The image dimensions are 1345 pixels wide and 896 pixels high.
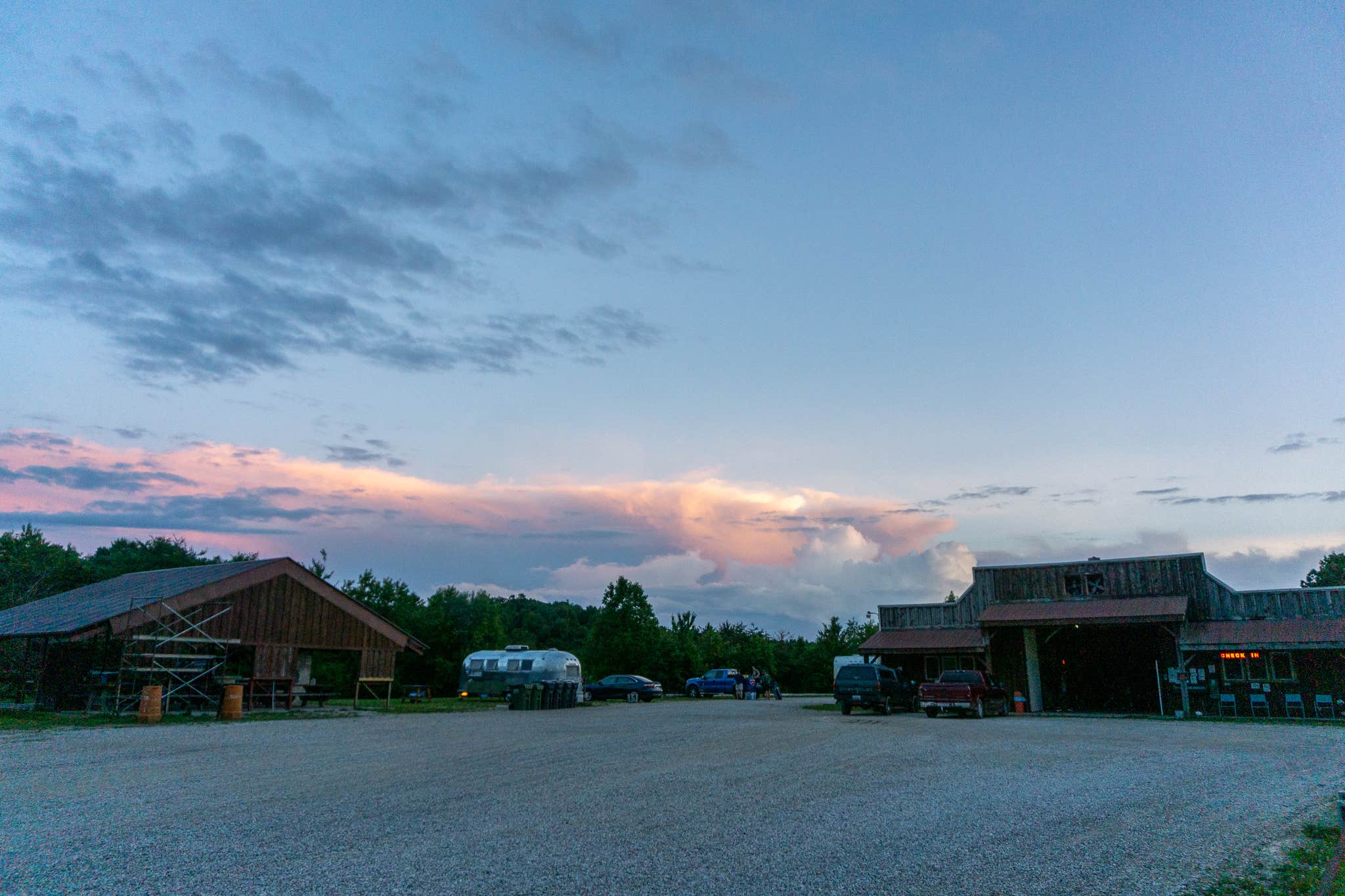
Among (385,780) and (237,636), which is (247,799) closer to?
(385,780)

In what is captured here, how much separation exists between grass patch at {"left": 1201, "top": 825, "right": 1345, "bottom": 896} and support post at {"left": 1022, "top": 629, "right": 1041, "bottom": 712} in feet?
92.2

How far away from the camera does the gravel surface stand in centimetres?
740

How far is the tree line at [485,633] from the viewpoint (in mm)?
56094

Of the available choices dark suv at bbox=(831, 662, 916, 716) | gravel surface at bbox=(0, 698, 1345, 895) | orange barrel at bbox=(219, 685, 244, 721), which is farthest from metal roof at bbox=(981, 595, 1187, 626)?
orange barrel at bbox=(219, 685, 244, 721)

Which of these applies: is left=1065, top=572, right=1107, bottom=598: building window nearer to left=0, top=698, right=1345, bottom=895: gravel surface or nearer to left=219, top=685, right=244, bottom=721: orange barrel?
left=0, top=698, right=1345, bottom=895: gravel surface

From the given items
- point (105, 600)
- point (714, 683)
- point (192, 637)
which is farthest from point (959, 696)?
point (105, 600)

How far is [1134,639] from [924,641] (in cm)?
913

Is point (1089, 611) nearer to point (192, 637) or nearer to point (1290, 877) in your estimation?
point (1290, 877)

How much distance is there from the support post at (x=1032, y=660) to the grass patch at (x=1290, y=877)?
2810 cm

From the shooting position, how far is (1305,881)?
7422 mm

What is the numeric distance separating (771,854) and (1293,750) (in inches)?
656

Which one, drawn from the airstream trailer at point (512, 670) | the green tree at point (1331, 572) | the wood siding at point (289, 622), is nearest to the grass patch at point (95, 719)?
the wood siding at point (289, 622)

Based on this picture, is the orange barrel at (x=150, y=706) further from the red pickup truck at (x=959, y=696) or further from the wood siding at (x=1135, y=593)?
the wood siding at (x=1135, y=593)

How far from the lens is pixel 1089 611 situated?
33.6 m
